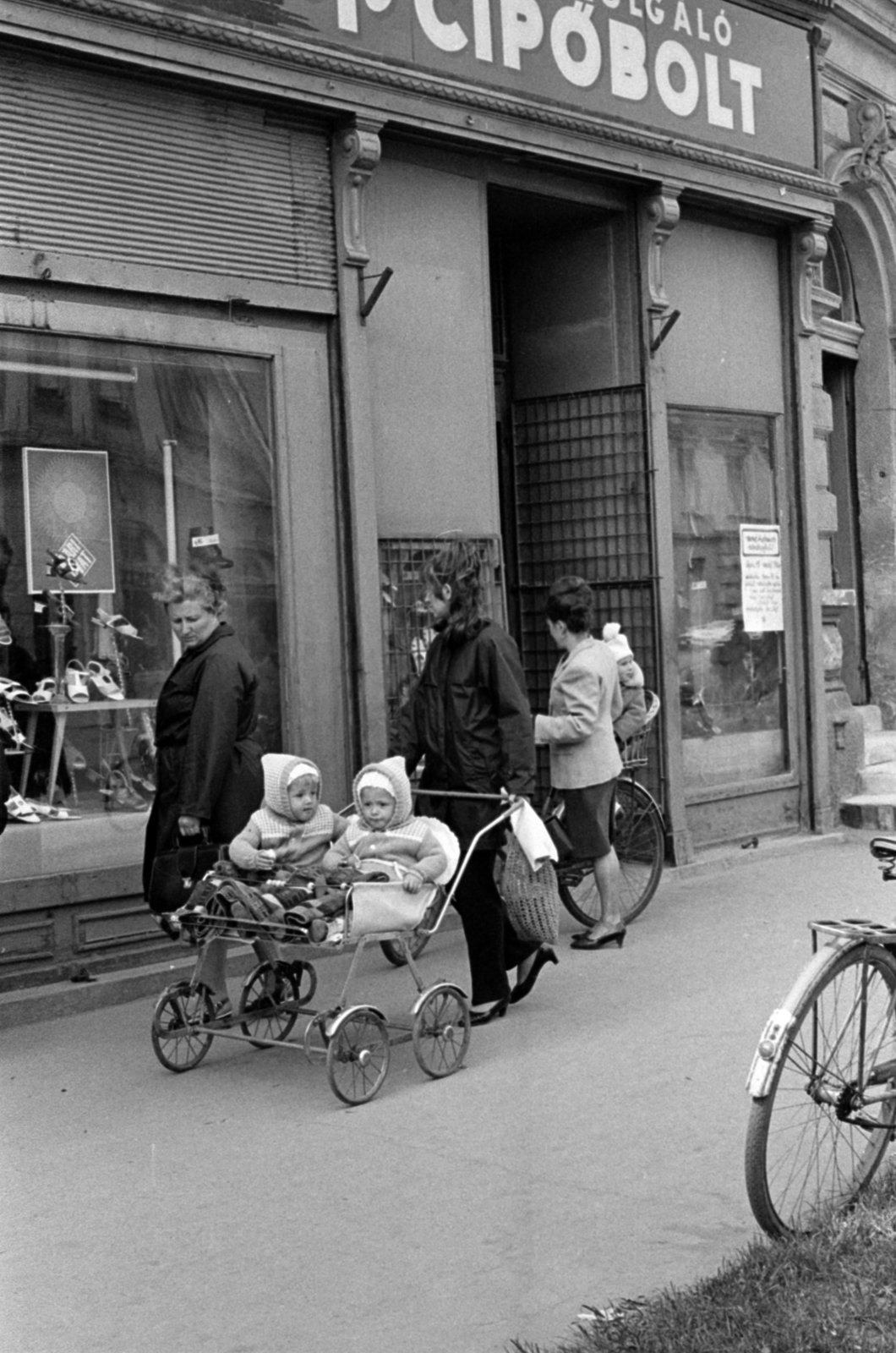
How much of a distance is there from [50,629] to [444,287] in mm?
3030

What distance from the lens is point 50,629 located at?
8.03 meters

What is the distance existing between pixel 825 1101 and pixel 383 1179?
1.35 meters

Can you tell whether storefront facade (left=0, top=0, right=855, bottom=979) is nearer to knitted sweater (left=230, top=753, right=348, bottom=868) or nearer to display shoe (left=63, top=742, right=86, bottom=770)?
display shoe (left=63, top=742, right=86, bottom=770)

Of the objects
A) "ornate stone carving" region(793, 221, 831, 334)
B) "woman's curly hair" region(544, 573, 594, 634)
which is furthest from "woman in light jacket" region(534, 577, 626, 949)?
"ornate stone carving" region(793, 221, 831, 334)

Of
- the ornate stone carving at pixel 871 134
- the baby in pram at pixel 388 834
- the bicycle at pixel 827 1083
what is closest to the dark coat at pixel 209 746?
the baby in pram at pixel 388 834

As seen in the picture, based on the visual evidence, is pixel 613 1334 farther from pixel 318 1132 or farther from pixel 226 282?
pixel 226 282

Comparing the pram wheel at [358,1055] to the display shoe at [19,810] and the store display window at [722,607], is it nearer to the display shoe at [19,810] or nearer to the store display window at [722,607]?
the display shoe at [19,810]

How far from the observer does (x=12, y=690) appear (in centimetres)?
787

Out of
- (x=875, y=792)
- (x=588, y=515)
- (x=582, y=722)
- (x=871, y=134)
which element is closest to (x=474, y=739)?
(x=582, y=722)

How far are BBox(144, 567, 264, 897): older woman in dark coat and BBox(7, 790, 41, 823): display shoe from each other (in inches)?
47.1

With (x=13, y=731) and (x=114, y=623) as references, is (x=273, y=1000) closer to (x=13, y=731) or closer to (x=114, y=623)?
(x=13, y=731)

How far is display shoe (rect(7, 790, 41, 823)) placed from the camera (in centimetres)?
785

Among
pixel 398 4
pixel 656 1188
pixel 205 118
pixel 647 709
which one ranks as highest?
pixel 398 4

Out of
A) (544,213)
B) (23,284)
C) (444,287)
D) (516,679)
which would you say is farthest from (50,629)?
(544,213)
